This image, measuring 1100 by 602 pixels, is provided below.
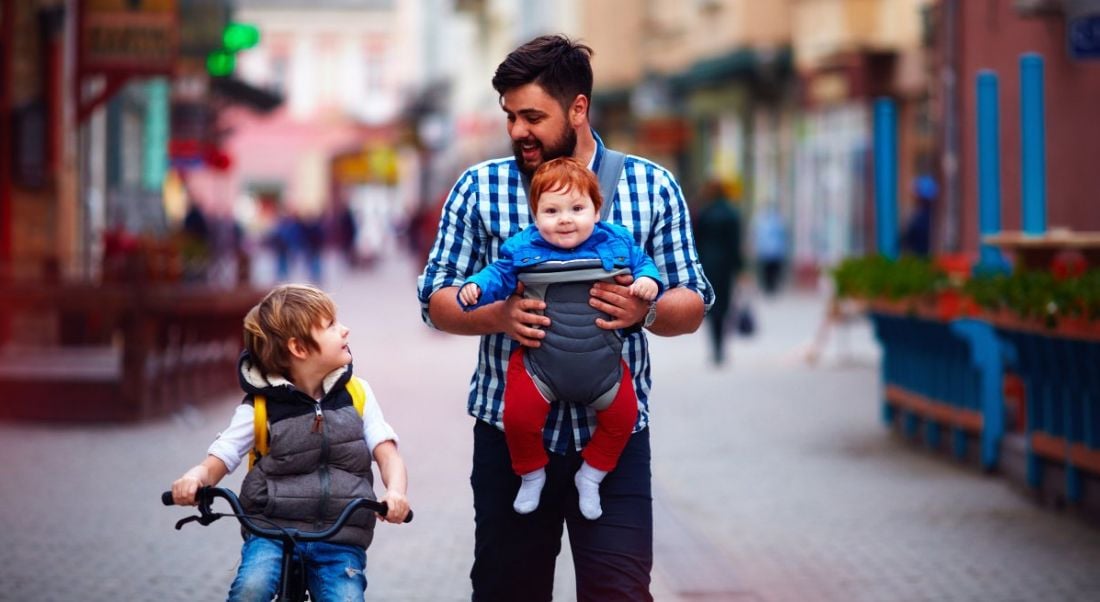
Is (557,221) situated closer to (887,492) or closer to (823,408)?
(887,492)

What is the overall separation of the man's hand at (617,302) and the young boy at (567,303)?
19mm

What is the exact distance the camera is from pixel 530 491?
187 inches

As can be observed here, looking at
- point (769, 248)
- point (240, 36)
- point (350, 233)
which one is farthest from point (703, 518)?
point (350, 233)

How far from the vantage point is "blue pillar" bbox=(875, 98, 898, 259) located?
44.8 ft

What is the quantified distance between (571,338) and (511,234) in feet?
1.17

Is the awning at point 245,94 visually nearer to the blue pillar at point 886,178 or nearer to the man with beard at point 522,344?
the blue pillar at point 886,178

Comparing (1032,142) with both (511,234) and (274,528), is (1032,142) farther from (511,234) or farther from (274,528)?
(274,528)

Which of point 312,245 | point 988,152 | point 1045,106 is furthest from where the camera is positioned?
point 312,245

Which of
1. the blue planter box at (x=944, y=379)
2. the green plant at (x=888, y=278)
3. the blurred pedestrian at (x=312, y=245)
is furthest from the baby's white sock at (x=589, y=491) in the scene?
the blurred pedestrian at (x=312, y=245)

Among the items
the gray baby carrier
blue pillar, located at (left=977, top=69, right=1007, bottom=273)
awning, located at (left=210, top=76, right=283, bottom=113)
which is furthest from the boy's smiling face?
awning, located at (left=210, top=76, right=283, bottom=113)

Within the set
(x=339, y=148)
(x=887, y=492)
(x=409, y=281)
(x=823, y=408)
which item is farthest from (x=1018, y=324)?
(x=339, y=148)

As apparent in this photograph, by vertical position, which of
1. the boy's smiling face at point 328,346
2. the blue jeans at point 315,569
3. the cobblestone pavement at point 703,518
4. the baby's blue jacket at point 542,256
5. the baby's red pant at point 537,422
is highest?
the baby's blue jacket at point 542,256

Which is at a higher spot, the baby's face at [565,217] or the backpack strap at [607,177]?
the backpack strap at [607,177]

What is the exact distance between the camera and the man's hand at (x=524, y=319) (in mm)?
4488
